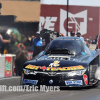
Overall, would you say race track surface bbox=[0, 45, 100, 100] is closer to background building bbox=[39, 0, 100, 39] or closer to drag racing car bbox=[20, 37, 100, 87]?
drag racing car bbox=[20, 37, 100, 87]

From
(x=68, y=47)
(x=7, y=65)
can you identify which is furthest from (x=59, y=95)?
(x=7, y=65)

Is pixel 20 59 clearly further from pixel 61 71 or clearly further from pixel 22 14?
pixel 22 14

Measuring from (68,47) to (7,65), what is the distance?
3755mm

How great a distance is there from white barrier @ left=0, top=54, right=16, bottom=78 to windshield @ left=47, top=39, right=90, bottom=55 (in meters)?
3.17

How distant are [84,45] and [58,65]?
193 centimetres

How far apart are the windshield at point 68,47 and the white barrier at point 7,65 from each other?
317 cm

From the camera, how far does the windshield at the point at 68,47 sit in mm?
10977

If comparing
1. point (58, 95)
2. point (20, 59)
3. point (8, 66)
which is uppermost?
point (20, 59)

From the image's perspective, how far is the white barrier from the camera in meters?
14.0

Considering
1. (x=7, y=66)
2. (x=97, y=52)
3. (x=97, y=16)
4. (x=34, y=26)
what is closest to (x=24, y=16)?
(x=34, y=26)

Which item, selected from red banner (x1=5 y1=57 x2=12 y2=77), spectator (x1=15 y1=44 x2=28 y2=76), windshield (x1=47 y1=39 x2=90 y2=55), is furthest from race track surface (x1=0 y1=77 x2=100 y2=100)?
spectator (x1=15 y1=44 x2=28 y2=76)

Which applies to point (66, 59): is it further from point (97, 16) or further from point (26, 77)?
point (97, 16)

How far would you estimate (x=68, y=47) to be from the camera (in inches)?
440

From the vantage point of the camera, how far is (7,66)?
46.6 ft
